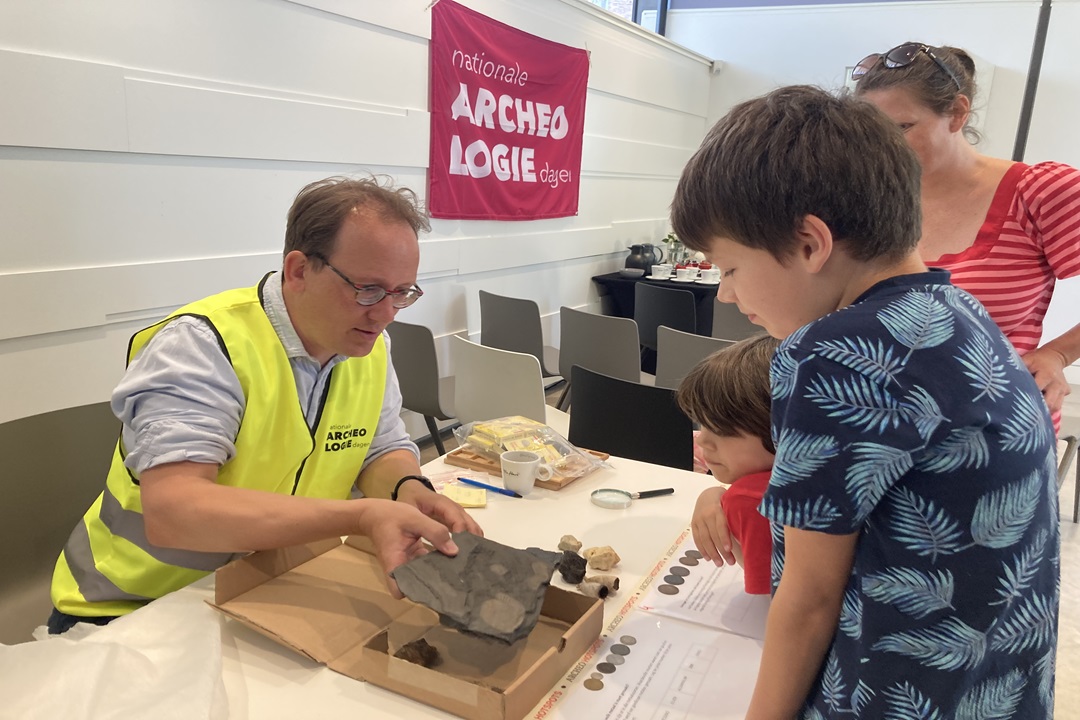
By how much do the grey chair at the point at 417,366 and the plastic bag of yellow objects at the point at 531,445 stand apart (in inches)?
53.7

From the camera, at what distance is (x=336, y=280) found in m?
1.32

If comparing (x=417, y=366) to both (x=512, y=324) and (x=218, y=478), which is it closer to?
(x=512, y=324)

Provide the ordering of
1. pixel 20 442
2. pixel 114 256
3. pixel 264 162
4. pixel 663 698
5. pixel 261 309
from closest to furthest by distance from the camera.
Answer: pixel 663 698
pixel 261 309
pixel 20 442
pixel 114 256
pixel 264 162

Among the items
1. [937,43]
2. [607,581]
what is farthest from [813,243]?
[937,43]

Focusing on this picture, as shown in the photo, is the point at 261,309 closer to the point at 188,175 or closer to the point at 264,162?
the point at 188,175

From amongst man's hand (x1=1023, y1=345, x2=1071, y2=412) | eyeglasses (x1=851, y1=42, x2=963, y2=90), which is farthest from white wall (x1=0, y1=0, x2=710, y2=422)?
man's hand (x1=1023, y1=345, x2=1071, y2=412)

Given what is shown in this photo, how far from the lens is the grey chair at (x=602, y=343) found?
3.37 metres

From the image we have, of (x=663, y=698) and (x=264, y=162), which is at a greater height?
(x=264, y=162)

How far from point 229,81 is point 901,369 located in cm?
264

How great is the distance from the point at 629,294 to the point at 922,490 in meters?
4.75

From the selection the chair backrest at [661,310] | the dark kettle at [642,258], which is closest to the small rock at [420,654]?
the chair backrest at [661,310]

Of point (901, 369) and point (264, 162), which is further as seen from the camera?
point (264, 162)

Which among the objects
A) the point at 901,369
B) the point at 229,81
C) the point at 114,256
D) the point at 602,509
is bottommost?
the point at 602,509

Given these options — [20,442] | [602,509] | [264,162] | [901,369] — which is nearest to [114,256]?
[264,162]
